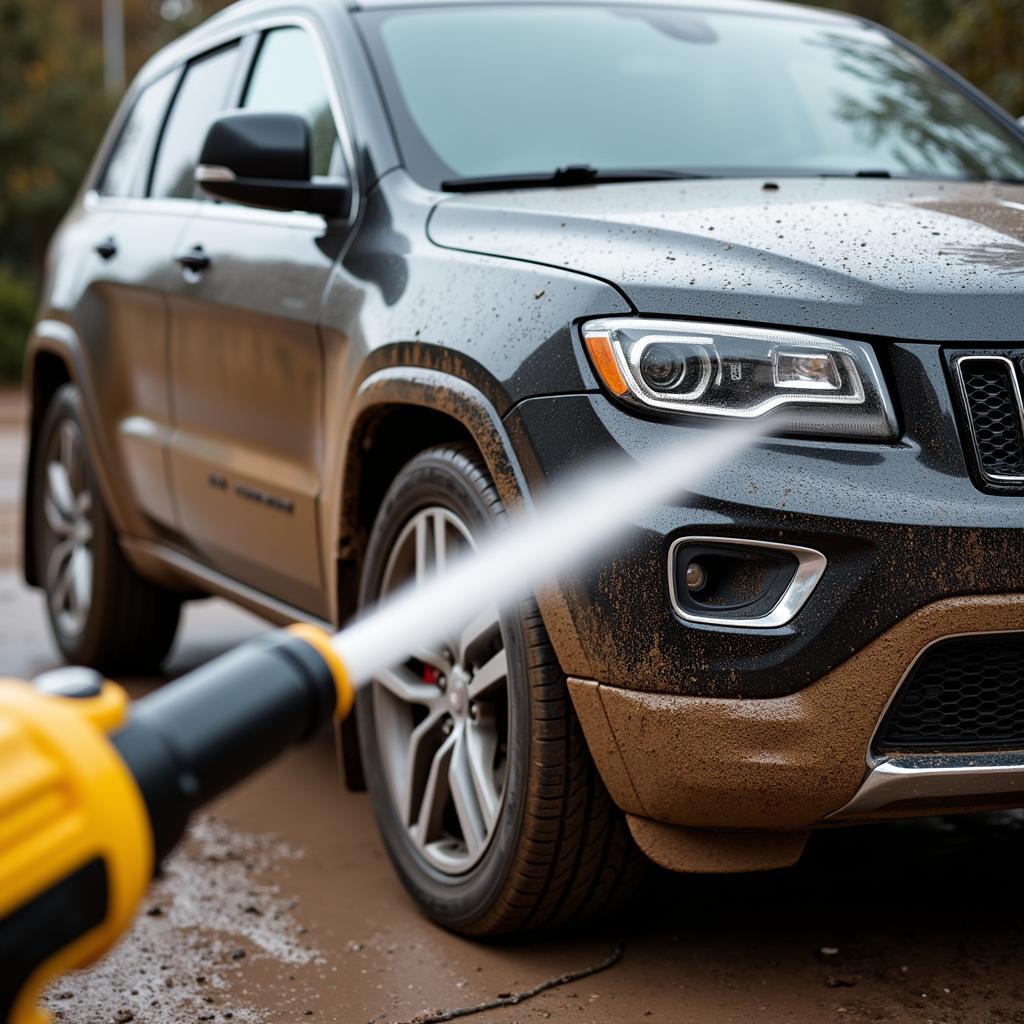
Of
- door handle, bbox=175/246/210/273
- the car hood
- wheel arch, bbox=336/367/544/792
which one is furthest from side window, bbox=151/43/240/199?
the car hood

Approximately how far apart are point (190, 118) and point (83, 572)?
4.88 feet

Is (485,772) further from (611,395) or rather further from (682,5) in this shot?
(682,5)

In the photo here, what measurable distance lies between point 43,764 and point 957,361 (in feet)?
5.41

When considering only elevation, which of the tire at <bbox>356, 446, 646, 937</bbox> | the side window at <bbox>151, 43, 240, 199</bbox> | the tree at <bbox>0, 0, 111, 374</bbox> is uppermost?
the side window at <bbox>151, 43, 240, 199</bbox>

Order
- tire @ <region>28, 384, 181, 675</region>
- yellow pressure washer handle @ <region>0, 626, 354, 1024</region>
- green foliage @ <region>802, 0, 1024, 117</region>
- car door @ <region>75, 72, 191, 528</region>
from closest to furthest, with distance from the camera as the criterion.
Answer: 1. yellow pressure washer handle @ <region>0, 626, 354, 1024</region>
2. car door @ <region>75, 72, 191, 528</region>
3. tire @ <region>28, 384, 181, 675</region>
4. green foliage @ <region>802, 0, 1024, 117</region>

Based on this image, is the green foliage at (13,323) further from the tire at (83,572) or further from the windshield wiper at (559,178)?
the windshield wiper at (559,178)

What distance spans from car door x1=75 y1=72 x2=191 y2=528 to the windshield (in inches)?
41.3

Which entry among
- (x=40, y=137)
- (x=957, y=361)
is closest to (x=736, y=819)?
(x=957, y=361)

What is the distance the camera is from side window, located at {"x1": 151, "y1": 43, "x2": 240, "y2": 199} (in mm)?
4570

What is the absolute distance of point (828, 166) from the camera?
150 inches

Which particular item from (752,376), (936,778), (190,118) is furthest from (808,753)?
(190,118)

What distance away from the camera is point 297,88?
4008mm

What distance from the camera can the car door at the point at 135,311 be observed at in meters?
4.49

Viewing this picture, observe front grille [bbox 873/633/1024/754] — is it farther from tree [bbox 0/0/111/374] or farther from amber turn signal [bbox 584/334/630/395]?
tree [bbox 0/0/111/374]
